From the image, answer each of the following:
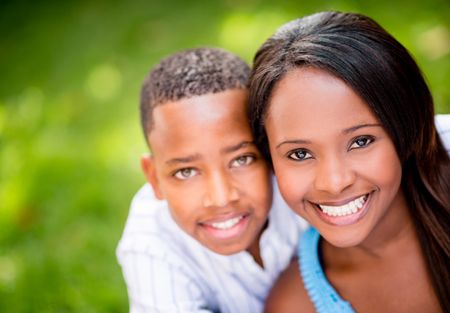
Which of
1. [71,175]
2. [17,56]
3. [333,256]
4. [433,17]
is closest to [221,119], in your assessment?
[333,256]

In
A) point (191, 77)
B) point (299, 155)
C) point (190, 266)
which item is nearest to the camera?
point (299, 155)

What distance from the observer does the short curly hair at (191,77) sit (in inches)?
80.1

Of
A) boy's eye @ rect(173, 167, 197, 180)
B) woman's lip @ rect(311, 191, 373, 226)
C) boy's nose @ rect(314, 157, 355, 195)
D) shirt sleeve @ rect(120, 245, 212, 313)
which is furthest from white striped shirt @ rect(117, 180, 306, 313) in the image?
boy's nose @ rect(314, 157, 355, 195)

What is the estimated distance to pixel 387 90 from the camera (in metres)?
1.70

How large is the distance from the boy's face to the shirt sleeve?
22 centimetres

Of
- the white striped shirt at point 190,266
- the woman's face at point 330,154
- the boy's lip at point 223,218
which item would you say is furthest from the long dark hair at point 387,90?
the white striped shirt at point 190,266

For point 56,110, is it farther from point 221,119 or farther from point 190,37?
point 221,119

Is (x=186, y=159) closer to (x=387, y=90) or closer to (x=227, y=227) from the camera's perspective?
(x=227, y=227)

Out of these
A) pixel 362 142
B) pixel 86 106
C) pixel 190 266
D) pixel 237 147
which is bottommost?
pixel 190 266

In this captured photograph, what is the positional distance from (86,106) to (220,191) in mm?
2440

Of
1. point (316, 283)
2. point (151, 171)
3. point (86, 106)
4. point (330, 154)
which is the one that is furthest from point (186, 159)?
point (86, 106)

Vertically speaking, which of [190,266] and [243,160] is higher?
[243,160]

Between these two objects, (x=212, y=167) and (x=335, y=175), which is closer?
(x=335, y=175)

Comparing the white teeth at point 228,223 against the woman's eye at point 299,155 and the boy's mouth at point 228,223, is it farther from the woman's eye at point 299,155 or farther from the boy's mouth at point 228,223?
the woman's eye at point 299,155
